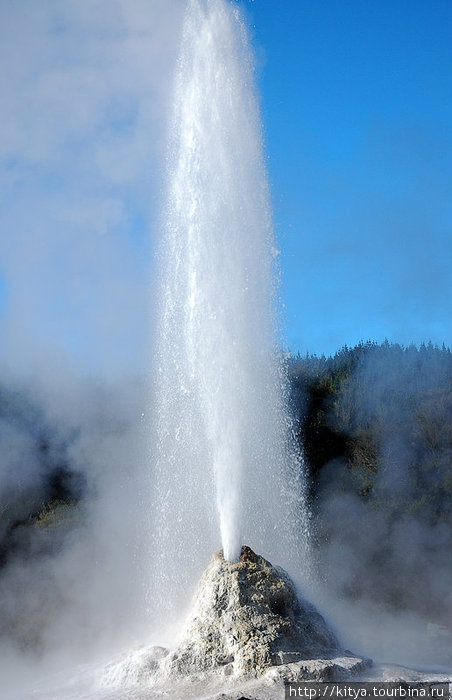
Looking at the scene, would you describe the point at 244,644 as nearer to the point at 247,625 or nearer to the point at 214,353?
Result: the point at 247,625

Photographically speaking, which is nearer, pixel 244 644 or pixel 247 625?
pixel 244 644

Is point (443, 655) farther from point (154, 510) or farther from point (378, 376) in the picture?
point (378, 376)

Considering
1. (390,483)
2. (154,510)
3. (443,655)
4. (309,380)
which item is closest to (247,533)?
(154,510)

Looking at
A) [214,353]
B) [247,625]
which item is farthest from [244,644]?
[214,353]

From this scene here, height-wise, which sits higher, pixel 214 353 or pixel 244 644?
pixel 214 353

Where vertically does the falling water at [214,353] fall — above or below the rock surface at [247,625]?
above

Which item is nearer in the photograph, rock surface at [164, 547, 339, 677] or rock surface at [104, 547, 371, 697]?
rock surface at [104, 547, 371, 697]

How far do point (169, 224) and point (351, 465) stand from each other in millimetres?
5269

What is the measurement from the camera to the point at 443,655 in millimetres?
6047

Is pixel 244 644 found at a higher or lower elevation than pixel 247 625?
lower

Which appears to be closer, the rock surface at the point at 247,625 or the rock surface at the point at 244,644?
the rock surface at the point at 244,644

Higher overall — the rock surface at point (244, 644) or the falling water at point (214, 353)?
the falling water at point (214, 353)

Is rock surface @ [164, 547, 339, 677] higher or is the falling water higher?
the falling water

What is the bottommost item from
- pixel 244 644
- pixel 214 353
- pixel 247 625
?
pixel 244 644
